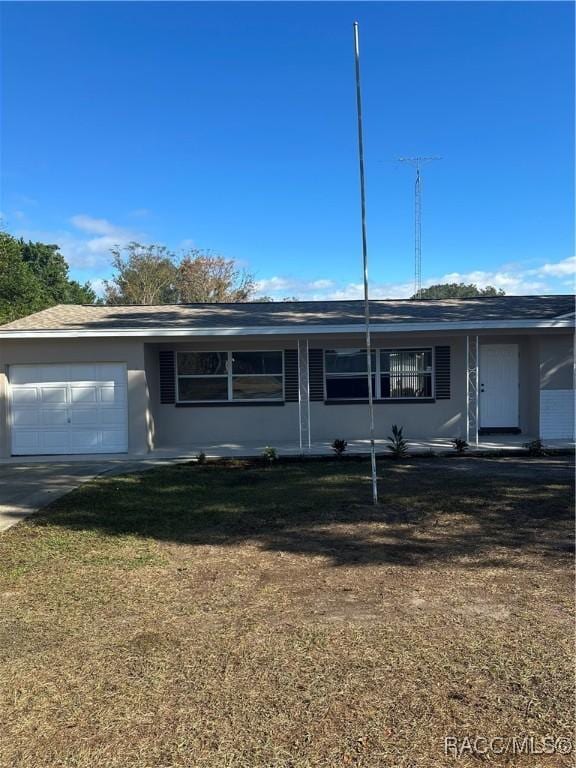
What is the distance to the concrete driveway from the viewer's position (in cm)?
799

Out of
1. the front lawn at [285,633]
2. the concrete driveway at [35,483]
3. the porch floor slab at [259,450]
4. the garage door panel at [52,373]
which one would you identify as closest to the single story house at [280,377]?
the garage door panel at [52,373]

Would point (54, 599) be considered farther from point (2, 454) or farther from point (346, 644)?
point (2, 454)

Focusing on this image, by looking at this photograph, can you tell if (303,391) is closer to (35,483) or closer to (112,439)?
(112,439)

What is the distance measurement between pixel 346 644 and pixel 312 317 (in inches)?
402

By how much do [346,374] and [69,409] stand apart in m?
6.25

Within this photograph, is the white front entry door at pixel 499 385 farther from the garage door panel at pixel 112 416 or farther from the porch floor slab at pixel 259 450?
the garage door panel at pixel 112 416

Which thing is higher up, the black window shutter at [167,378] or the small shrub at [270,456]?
the black window shutter at [167,378]

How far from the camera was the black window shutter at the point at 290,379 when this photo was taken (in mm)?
14078

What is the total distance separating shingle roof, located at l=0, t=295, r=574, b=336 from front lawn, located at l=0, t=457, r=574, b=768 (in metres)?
5.81

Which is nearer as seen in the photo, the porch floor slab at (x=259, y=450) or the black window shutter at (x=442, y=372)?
the porch floor slab at (x=259, y=450)

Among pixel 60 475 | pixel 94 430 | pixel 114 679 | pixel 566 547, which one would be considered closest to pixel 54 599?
pixel 114 679

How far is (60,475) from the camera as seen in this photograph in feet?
34.4

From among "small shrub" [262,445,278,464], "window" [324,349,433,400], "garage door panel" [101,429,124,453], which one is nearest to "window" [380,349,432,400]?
"window" [324,349,433,400]

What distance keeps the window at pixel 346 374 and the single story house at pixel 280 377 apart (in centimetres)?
2
